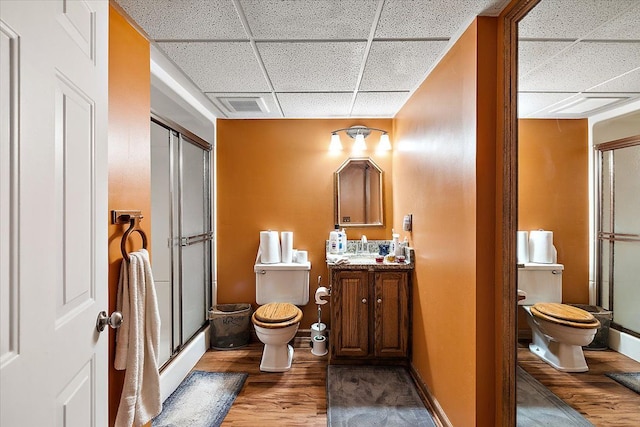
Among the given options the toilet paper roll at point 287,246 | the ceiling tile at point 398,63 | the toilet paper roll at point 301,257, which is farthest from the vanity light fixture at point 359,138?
the toilet paper roll at point 301,257

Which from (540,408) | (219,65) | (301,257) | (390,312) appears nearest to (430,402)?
(390,312)

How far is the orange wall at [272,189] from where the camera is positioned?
3.27m

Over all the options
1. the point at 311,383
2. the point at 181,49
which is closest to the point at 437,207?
the point at 311,383

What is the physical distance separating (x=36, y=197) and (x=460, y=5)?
5.68 feet

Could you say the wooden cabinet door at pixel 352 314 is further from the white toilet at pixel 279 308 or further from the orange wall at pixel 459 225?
the orange wall at pixel 459 225

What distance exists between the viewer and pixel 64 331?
2.70ft

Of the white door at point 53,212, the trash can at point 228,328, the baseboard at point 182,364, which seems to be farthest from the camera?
the trash can at point 228,328

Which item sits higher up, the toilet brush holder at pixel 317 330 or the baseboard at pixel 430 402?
the toilet brush holder at pixel 317 330

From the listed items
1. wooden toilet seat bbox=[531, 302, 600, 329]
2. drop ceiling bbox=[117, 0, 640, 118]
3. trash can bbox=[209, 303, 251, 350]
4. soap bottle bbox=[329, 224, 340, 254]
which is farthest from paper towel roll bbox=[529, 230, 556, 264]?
trash can bbox=[209, 303, 251, 350]

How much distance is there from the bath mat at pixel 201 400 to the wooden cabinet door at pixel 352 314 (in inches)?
34.2

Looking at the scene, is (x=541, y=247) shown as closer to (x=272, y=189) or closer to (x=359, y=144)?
(x=359, y=144)

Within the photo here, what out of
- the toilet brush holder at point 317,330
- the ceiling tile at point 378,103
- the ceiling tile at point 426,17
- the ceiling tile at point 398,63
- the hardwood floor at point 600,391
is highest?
the ceiling tile at point 378,103

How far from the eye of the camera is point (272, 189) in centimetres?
328

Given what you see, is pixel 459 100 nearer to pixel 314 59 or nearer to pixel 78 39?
pixel 314 59
